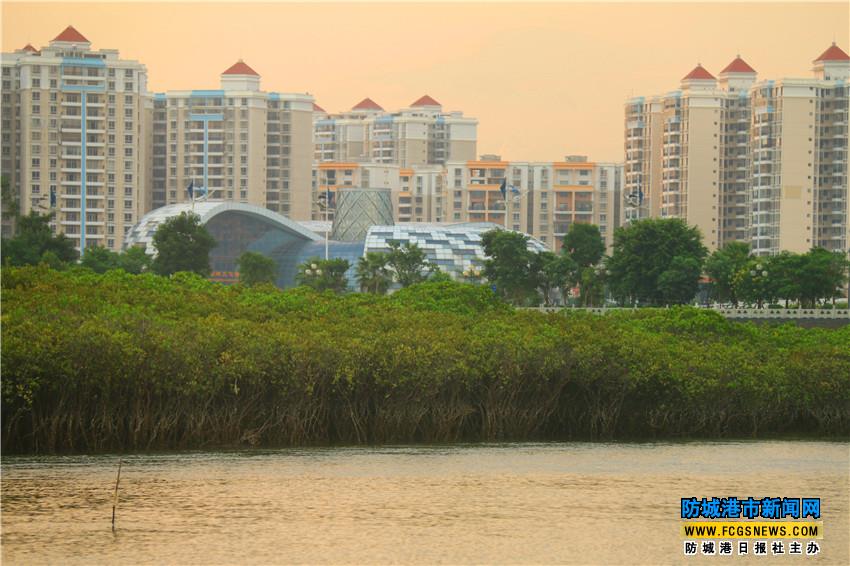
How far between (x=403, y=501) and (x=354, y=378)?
7.84 metres

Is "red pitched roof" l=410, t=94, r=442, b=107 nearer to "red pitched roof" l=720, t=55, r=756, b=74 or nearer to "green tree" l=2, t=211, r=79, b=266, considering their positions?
"red pitched roof" l=720, t=55, r=756, b=74

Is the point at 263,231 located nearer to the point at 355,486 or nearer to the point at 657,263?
the point at 657,263

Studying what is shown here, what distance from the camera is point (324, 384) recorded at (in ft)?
130

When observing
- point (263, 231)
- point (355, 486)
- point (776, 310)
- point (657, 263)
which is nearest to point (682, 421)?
point (355, 486)

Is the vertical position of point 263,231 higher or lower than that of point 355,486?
higher

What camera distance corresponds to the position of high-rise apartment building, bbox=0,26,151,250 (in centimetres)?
13638

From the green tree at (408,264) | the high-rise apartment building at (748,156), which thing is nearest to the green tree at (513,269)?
the green tree at (408,264)

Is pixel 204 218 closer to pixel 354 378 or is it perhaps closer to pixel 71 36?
pixel 71 36

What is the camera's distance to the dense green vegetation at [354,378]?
37000 millimetres

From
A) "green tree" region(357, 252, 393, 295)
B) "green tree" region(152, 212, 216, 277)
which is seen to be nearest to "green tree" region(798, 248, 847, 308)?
"green tree" region(357, 252, 393, 295)

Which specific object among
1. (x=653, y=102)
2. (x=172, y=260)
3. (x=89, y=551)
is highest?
(x=653, y=102)

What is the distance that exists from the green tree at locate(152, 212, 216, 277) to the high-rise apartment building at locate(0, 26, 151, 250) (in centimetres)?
4428

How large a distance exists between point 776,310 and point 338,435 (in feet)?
134

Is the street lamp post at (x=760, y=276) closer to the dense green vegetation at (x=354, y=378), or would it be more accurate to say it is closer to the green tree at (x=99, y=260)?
the green tree at (x=99, y=260)
